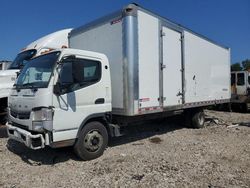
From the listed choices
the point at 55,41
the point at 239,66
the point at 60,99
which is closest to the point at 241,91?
the point at 55,41

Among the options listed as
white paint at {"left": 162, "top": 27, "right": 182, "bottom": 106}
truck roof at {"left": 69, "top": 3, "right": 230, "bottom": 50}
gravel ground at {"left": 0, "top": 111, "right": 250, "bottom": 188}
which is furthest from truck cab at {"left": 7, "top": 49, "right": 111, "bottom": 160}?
white paint at {"left": 162, "top": 27, "right": 182, "bottom": 106}

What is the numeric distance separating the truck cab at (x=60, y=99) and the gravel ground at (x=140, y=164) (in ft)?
1.98

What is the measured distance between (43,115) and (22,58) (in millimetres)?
4688

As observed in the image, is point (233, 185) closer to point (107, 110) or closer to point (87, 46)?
point (107, 110)

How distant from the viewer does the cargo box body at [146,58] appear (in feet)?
21.2

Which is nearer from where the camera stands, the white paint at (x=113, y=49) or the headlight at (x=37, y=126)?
the headlight at (x=37, y=126)

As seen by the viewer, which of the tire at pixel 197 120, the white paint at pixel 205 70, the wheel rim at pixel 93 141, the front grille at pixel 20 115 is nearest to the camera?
the front grille at pixel 20 115

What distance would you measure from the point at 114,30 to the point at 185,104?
3576mm

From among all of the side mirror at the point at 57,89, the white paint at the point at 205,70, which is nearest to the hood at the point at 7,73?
the side mirror at the point at 57,89

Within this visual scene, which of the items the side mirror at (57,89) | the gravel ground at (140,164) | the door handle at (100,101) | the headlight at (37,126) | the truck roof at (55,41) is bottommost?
the gravel ground at (140,164)

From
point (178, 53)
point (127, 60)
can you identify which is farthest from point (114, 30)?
→ point (178, 53)

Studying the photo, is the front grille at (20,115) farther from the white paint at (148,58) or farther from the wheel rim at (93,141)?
the white paint at (148,58)

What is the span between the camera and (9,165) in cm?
601

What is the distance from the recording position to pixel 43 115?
17.9 ft
